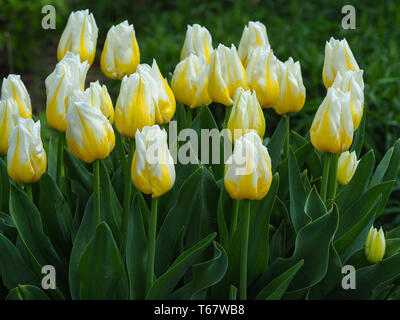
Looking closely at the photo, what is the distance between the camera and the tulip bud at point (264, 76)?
1803 millimetres

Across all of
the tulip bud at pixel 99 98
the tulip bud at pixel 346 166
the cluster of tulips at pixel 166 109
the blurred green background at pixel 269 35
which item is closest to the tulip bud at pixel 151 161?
the cluster of tulips at pixel 166 109

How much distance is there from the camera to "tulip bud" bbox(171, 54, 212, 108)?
1.84m

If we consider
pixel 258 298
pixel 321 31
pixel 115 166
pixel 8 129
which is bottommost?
A: pixel 258 298

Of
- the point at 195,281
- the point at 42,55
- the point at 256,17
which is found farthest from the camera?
the point at 42,55

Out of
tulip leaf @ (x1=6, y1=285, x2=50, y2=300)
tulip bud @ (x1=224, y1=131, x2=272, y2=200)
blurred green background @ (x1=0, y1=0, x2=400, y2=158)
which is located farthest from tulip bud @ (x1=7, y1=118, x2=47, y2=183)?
blurred green background @ (x1=0, y1=0, x2=400, y2=158)

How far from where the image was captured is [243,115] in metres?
1.65

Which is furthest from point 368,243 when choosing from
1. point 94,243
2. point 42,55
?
point 42,55

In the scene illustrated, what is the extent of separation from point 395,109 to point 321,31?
1419mm

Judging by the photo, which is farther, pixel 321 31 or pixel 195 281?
pixel 321 31

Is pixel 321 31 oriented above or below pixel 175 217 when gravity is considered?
above

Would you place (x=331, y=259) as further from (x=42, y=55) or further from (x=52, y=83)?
(x=42, y=55)

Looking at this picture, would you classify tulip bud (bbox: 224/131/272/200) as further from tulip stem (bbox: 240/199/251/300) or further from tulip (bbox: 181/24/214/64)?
tulip (bbox: 181/24/214/64)

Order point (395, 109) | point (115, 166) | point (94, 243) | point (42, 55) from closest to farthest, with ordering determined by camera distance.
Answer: point (94, 243), point (115, 166), point (395, 109), point (42, 55)

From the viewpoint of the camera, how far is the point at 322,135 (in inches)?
64.0
